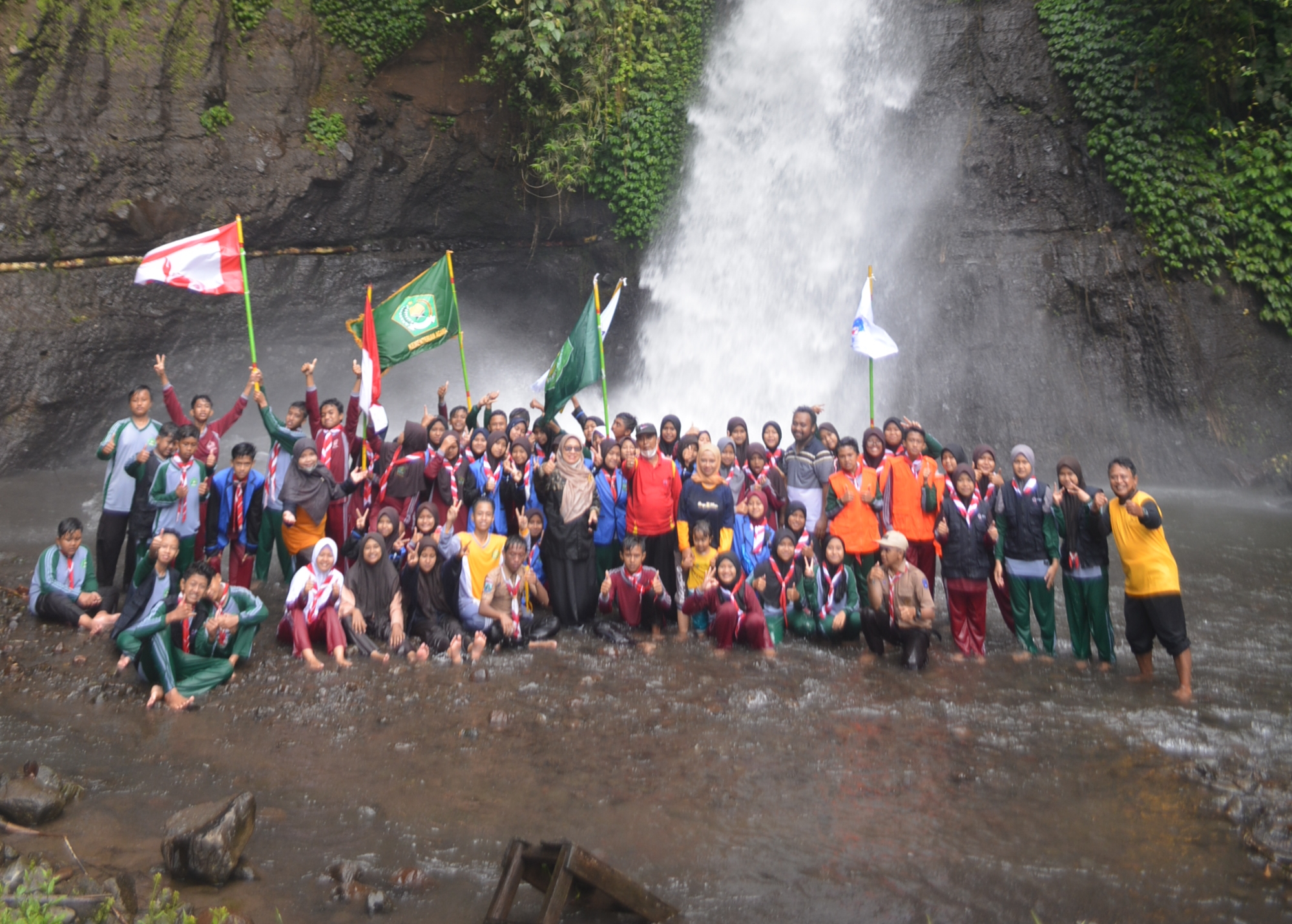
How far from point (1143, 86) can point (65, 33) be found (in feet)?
49.9

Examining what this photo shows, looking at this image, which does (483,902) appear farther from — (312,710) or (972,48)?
(972,48)

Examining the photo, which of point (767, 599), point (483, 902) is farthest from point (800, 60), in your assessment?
point (483, 902)

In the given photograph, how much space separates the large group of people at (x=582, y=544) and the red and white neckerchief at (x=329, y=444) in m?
0.02

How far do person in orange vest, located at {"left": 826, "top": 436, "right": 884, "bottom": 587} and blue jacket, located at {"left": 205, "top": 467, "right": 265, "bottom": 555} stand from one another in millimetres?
4793

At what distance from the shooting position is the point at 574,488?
303 inches

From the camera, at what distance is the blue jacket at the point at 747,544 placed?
7492 mm

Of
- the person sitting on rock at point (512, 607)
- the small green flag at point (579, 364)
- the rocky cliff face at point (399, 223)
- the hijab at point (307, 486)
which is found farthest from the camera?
the rocky cliff face at point (399, 223)

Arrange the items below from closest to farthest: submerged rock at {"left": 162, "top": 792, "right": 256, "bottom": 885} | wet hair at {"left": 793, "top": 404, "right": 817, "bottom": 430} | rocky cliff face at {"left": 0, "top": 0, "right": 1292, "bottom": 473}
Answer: submerged rock at {"left": 162, "top": 792, "right": 256, "bottom": 885}, wet hair at {"left": 793, "top": 404, "right": 817, "bottom": 430}, rocky cliff face at {"left": 0, "top": 0, "right": 1292, "bottom": 473}

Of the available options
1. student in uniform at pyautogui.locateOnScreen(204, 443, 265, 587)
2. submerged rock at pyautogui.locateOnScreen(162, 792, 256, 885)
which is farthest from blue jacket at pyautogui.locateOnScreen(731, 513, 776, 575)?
submerged rock at pyautogui.locateOnScreen(162, 792, 256, 885)

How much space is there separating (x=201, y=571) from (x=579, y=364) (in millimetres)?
3965

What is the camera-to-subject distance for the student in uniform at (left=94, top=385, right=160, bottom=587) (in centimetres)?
750

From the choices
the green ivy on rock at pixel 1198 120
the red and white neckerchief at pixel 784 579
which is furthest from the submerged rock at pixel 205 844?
the green ivy on rock at pixel 1198 120

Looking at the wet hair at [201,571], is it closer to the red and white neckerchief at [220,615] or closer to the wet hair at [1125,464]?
the red and white neckerchief at [220,615]

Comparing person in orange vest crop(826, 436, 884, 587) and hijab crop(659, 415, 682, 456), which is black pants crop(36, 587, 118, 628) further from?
person in orange vest crop(826, 436, 884, 587)
